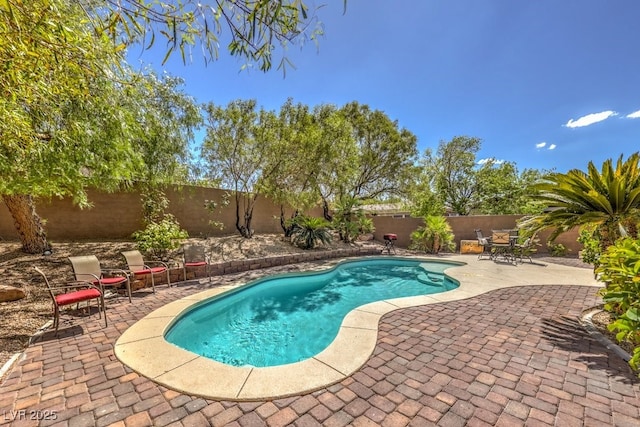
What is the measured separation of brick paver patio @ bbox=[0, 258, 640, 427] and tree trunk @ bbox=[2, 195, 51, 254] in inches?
195

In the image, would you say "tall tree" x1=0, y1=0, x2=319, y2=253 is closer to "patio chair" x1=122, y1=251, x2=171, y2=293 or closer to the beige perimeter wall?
"patio chair" x1=122, y1=251, x2=171, y2=293

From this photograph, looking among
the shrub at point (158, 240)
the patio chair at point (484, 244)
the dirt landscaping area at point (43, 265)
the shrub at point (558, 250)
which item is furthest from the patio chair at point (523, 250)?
the shrub at point (158, 240)

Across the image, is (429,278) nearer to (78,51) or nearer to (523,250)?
(523,250)

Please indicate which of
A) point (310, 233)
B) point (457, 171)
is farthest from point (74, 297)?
point (457, 171)

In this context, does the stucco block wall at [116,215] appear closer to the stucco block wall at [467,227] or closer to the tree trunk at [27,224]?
the tree trunk at [27,224]

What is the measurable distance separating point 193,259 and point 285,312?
133 inches

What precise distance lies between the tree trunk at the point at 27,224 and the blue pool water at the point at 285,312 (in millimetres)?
A: 5599

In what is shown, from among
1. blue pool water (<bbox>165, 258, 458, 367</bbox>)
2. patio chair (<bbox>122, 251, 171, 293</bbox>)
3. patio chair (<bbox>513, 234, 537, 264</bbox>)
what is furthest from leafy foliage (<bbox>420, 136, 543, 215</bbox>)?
patio chair (<bbox>122, 251, 171, 293</bbox>)

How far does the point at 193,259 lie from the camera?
23.3 feet

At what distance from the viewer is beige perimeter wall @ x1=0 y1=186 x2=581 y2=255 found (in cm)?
845

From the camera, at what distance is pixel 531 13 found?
643 cm

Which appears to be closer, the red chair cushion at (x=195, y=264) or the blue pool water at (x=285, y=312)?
the blue pool water at (x=285, y=312)

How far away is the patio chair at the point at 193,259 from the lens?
6788mm

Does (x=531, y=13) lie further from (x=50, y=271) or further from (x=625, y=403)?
(x=50, y=271)
